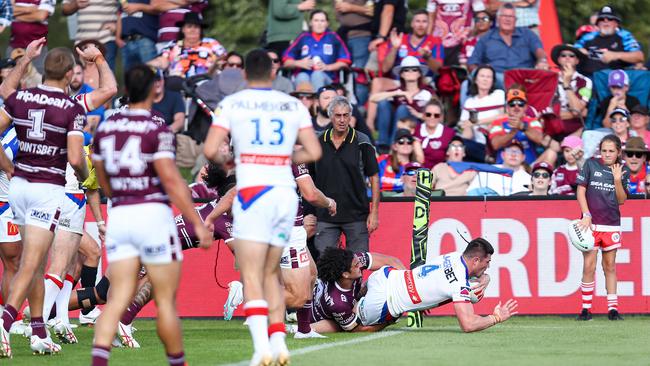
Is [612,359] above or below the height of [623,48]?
below

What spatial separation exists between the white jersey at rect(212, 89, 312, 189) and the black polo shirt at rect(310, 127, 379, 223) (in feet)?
18.1

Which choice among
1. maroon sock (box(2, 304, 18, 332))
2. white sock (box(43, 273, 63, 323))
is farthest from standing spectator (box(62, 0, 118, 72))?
maroon sock (box(2, 304, 18, 332))

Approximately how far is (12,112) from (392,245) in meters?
6.34

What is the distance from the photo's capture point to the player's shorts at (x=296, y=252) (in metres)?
12.4

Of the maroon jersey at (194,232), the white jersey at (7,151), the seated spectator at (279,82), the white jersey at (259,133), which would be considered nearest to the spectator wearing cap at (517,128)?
the seated spectator at (279,82)

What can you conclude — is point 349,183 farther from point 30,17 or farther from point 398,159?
point 30,17

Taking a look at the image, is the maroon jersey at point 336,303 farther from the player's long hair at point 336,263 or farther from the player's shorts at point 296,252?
the player's shorts at point 296,252

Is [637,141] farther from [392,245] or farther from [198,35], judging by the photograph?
[198,35]

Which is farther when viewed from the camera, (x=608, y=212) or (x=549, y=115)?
(x=549, y=115)

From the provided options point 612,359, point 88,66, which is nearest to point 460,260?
point 612,359

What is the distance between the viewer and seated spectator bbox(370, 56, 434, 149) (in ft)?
63.3

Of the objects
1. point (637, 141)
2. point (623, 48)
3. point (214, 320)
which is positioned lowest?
point (214, 320)

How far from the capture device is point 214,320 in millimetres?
15945

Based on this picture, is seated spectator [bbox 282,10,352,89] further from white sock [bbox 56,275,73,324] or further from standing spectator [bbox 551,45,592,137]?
white sock [bbox 56,275,73,324]
